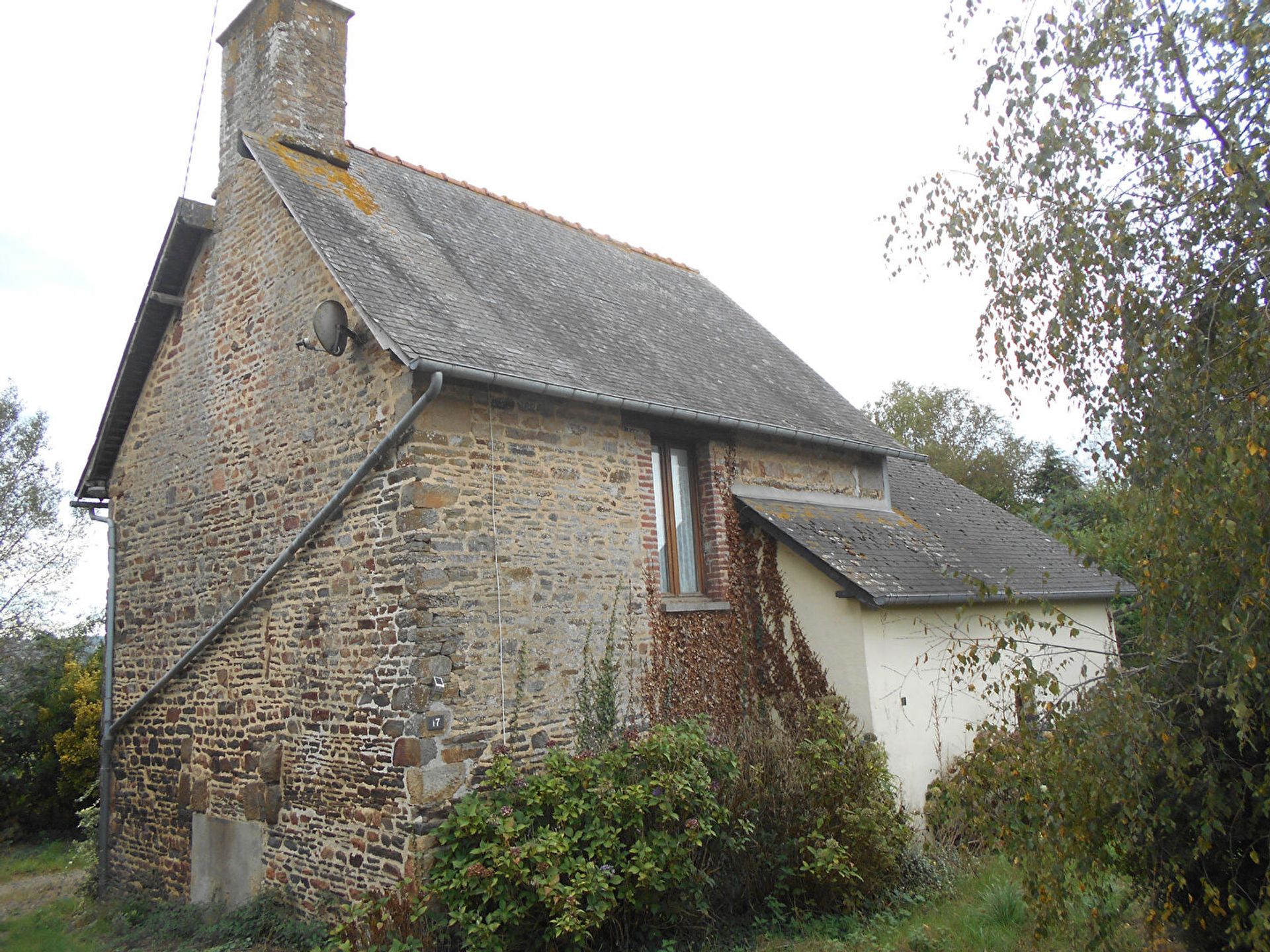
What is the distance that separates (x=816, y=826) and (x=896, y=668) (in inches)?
101

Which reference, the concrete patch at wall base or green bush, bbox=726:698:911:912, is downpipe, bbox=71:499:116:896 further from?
green bush, bbox=726:698:911:912

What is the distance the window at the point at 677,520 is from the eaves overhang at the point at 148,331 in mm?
5678

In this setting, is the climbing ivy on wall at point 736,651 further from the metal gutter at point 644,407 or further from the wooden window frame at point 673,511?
the metal gutter at point 644,407

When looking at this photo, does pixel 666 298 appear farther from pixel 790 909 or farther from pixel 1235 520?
pixel 1235 520

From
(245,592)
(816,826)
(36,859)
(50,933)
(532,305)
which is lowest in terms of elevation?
(36,859)

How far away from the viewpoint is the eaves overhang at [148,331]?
1002 centimetres

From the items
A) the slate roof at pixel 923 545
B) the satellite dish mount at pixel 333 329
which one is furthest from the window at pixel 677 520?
the satellite dish mount at pixel 333 329

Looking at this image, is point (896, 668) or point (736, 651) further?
point (736, 651)

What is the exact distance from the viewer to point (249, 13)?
33.9 ft

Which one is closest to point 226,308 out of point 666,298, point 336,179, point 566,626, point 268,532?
point 336,179

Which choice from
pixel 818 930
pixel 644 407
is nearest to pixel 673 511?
pixel 644 407

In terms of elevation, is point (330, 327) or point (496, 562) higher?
point (330, 327)

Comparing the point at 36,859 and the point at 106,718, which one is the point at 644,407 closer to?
the point at 106,718

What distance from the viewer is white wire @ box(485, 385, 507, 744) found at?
743cm
